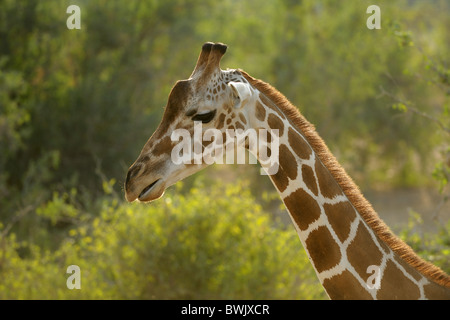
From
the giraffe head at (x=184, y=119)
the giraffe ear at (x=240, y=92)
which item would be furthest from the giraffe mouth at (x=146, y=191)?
the giraffe ear at (x=240, y=92)

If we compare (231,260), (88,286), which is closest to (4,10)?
(88,286)

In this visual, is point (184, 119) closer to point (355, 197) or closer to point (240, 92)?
point (240, 92)

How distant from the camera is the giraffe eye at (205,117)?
3.34m

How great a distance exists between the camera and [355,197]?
3486mm

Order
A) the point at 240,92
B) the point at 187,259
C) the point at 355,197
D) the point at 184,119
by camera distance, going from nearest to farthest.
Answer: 1. the point at 240,92
2. the point at 184,119
3. the point at 355,197
4. the point at 187,259

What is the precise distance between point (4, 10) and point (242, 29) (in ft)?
22.9

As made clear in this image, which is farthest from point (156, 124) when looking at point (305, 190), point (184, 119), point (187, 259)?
point (305, 190)

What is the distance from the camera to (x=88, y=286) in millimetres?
6570

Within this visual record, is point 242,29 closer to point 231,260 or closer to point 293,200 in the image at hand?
point 231,260

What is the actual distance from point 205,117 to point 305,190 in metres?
0.69

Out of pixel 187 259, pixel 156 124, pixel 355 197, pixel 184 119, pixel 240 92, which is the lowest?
pixel 187 259

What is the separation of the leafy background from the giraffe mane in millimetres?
1775

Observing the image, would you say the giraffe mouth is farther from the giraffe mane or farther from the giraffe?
the giraffe mane

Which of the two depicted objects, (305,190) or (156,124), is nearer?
(305,190)
